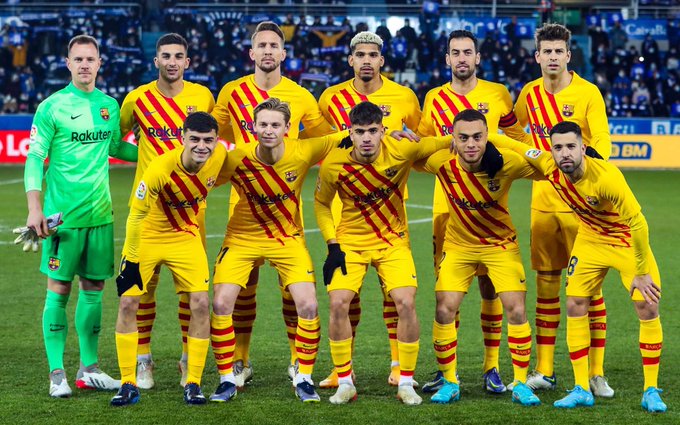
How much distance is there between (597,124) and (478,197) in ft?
3.49

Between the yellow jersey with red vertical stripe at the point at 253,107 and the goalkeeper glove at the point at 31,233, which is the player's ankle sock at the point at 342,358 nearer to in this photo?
the yellow jersey with red vertical stripe at the point at 253,107

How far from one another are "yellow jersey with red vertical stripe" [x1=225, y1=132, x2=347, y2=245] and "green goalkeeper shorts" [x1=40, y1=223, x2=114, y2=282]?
848mm

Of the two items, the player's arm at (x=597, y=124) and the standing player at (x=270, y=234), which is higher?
the player's arm at (x=597, y=124)

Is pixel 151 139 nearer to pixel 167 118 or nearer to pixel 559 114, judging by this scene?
pixel 167 118

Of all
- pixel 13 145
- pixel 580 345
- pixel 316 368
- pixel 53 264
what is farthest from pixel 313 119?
pixel 13 145

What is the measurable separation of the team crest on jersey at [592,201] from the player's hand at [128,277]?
9.35 ft

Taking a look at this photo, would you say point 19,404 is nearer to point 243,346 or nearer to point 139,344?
point 139,344

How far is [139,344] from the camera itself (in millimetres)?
7242

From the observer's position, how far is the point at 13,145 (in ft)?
76.1

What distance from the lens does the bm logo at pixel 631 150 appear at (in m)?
23.8

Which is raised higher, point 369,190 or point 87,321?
point 369,190

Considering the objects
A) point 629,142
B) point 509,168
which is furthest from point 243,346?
point 629,142

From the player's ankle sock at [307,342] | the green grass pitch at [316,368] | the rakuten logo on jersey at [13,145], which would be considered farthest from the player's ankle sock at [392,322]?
the rakuten logo on jersey at [13,145]

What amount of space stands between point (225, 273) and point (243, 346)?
87cm
